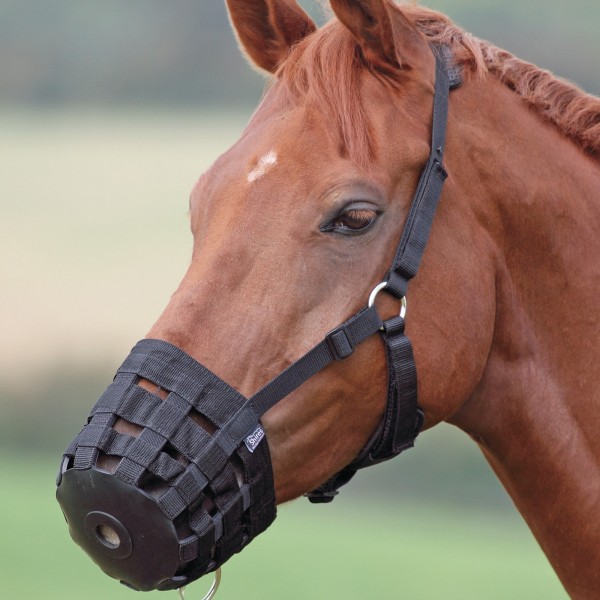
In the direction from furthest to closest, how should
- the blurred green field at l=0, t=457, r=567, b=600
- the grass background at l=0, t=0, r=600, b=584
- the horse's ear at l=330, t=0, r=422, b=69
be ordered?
the grass background at l=0, t=0, r=600, b=584, the blurred green field at l=0, t=457, r=567, b=600, the horse's ear at l=330, t=0, r=422, b=69

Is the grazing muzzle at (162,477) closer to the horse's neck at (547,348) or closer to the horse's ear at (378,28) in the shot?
the horse's neck at (547,348)

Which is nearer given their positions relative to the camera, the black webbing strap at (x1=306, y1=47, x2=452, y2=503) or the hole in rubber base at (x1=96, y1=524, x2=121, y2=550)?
the hole in rubber base at (x1=96, y1=524, x2=121, y2=550)

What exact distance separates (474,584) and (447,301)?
4.73 metres

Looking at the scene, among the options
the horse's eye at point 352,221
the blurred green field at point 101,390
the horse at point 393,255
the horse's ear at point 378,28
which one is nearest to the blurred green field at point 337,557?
the blurred green field at point 101,390

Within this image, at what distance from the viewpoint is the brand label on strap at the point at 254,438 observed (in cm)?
184

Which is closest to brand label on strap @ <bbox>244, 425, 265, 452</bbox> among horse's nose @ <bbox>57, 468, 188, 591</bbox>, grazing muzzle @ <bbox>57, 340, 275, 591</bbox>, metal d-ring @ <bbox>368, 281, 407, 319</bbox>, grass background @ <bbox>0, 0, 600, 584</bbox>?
grazing muzzle @ <bbox>57, 340, 275, 591</bbox>

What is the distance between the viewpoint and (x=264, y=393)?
1874 millimetres

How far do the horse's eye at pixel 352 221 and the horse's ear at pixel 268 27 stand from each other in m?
0.57

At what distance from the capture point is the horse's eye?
6.41 ft

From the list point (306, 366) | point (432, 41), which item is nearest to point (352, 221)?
point (306, 366)

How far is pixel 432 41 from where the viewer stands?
2262 mm

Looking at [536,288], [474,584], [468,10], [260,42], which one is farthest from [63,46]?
[536,288]

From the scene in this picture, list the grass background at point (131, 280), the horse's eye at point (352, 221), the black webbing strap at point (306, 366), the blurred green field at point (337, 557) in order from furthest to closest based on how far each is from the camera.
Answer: the grass background at point (131, 280)
the blurred green field at point (337, 557)
the horse's eye at point (352, 221)
the black webbing strap at point (306, 366)

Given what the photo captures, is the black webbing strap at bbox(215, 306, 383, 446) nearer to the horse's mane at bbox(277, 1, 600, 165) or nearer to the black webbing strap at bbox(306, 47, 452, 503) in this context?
the black webbing strap at bbox(306, 47, 452, 503)
